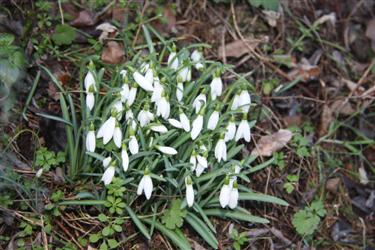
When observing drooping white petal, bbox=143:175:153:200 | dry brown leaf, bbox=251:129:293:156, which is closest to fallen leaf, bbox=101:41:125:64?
dry brown leaf, bbox=251:129:293:156

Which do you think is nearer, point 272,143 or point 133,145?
point 133,145

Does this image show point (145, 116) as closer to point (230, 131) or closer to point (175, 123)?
point (175, 123)

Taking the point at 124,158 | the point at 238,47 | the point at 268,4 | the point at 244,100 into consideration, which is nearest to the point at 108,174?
the point at 124,158

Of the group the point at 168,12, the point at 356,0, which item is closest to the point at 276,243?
the point at 168,12

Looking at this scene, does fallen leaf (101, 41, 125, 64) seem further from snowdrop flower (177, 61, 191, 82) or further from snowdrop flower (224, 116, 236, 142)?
snowdrop flower (224, 116, 236, 142)

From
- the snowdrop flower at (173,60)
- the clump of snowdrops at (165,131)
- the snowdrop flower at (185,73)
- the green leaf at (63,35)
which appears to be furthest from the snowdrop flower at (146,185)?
the green leaf at (63,35)

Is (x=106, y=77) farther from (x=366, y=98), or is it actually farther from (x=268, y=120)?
(x=366, y=98)

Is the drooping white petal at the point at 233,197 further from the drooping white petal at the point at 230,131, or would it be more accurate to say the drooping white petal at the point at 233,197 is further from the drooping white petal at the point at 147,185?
the drooping white petal at the point at 147,185
